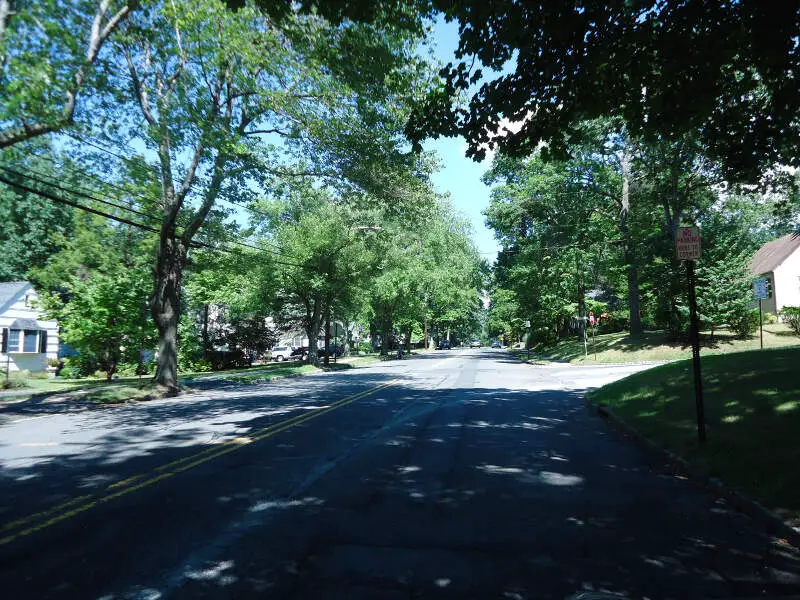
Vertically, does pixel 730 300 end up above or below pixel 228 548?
above

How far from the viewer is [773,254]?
41000 millimetres

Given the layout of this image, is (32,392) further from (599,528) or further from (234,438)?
(599,528)

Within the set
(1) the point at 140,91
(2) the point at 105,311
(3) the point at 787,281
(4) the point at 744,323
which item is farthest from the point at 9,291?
(3) the point at 787,281

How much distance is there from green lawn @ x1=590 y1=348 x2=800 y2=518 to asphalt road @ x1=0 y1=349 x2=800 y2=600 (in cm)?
48

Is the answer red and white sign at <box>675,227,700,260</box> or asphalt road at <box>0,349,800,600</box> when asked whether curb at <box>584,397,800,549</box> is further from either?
red and white sign at <box>675,227,700,260</box>

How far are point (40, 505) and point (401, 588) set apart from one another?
13.4 ft

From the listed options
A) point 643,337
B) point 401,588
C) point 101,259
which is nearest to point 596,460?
point 401,588

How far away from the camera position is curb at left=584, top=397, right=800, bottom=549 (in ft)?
14.3

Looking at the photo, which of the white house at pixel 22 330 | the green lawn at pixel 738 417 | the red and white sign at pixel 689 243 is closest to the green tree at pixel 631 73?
the red and white sign at pixel 689 243

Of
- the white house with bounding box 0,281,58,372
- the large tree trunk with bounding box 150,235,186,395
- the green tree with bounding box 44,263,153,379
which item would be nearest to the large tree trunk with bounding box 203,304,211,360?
the white house with bounding box 0,281,58,372

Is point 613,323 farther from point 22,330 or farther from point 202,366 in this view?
point 22,330

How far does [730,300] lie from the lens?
25219mm

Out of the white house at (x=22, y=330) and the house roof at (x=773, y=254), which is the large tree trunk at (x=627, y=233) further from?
the white house at (x=22, y=330)

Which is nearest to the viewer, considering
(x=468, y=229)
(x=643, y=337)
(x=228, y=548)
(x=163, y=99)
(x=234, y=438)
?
(x=228, y=548)
